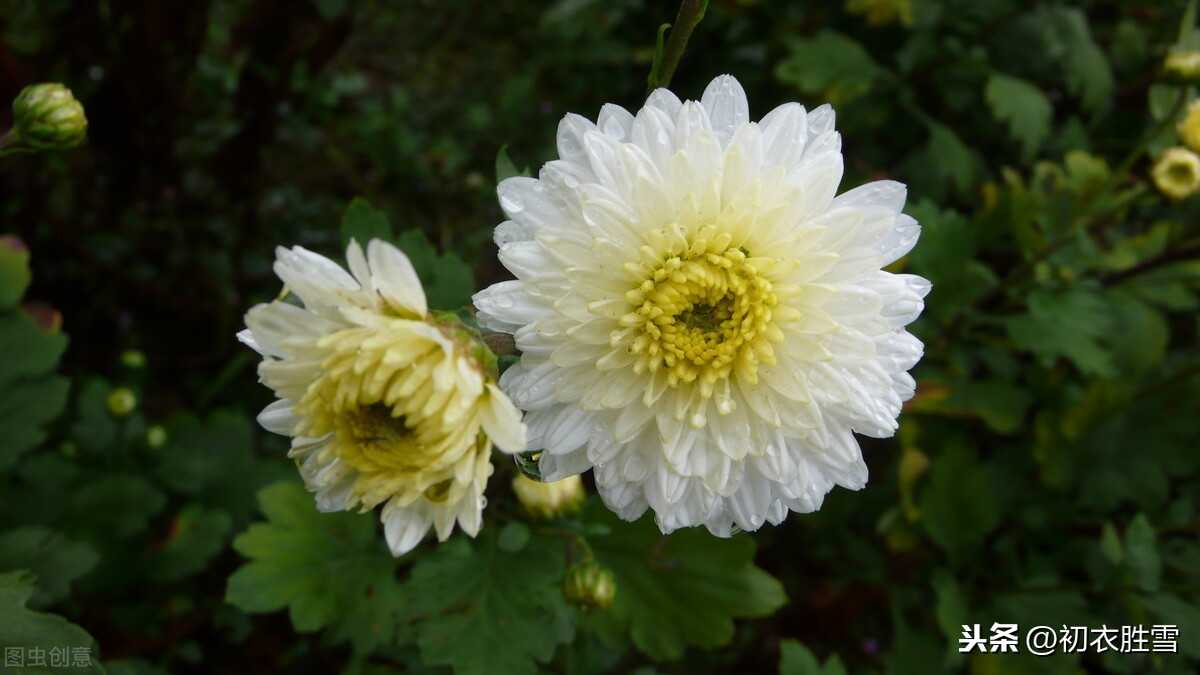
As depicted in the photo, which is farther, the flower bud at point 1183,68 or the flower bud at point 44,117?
the flower bud at point 1183,68

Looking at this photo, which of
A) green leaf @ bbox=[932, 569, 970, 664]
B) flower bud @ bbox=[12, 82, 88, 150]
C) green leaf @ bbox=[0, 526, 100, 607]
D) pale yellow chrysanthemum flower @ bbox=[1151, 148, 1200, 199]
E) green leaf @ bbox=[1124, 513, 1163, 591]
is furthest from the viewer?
green leaf @ bbox=[932, 569, 970, 664]

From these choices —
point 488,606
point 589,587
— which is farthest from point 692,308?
point 488,606

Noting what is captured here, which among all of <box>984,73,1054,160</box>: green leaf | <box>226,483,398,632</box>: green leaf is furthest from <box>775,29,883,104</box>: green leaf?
<box>226,483,398,632</box>: green leaf

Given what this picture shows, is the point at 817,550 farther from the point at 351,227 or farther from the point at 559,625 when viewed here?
the point at 351,227

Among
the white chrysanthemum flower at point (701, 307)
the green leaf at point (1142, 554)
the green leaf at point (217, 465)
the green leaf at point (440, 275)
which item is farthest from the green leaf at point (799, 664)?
the green leaf at point (217, 465)

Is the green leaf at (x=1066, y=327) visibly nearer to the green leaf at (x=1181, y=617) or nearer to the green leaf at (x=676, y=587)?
the green leaf at (x=1181, y=617)

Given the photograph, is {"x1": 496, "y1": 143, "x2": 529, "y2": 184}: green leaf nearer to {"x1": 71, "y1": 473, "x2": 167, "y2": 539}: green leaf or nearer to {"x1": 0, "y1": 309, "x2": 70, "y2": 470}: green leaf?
{"x1": 0, "y1": 309, "x2": 70, "y2": 470}: green leaf

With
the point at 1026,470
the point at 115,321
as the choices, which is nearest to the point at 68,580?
the point at 115,321
